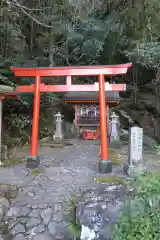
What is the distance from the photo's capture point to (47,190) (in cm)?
515

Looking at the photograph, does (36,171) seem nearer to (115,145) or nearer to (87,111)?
(115,145)

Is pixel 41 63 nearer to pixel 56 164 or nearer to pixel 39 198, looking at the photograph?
pixel 56 164

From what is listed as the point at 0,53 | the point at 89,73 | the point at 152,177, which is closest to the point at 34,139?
the point at 89,73

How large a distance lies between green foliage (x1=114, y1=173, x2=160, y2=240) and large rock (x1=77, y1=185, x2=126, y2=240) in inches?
14.0

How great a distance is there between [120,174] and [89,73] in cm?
267

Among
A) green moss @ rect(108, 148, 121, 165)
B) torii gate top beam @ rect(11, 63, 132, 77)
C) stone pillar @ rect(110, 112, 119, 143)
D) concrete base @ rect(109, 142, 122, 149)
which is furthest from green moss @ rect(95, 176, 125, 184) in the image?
stone pillar @ rect(110, 112, 119, 143)

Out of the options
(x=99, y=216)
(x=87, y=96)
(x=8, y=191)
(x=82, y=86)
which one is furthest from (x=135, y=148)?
(x=87, y=96)

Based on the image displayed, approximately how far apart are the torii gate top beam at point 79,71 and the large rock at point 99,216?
13.2 ft

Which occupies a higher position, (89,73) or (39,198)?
(89,73)

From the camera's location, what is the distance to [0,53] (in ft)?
35.3

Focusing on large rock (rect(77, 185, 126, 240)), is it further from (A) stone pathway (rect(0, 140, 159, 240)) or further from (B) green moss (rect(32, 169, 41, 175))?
(B) green moss (rect(32, 169, 41, 175))

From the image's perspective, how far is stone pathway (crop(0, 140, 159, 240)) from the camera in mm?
4004

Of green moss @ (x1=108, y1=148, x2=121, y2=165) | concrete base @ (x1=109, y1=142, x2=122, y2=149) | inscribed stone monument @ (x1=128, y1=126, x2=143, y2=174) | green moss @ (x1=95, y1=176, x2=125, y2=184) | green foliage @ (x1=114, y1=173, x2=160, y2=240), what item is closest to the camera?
green foliage @ (x1=114, y1=173, x2=160, y2=240)

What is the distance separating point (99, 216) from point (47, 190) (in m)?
2.36
